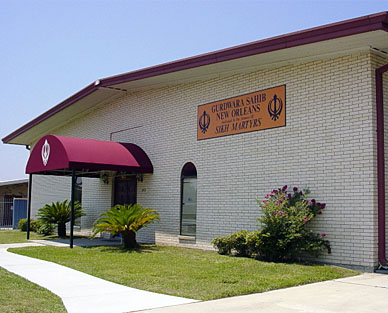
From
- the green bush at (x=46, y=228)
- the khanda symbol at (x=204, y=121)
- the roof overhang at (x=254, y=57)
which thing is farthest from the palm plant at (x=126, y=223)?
the green bush at (x=46, y=228)

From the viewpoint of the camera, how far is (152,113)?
17812 millimetres

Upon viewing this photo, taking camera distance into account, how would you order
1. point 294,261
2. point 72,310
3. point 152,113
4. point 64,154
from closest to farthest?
point 72,310, point 294,261, point 64,154, point 152,113

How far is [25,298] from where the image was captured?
7492 mm

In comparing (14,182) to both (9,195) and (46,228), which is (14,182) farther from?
(46,228)

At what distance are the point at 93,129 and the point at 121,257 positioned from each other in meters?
10.1

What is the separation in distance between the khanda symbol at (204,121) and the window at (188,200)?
126 cm

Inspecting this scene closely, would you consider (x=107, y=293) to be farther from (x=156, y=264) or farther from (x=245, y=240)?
(x=245, y=240)

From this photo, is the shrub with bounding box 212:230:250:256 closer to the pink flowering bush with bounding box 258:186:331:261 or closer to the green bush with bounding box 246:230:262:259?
the green bush with bounding box 246:230:262:259

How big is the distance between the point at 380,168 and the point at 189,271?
187 inches

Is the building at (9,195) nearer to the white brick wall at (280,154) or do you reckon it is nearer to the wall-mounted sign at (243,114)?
the white brick wall at (280,154)

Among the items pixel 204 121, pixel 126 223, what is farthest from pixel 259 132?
pixel 126 223

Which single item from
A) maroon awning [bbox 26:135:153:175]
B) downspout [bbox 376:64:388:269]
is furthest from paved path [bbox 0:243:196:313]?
downspout [bbox 376:64:388:269]

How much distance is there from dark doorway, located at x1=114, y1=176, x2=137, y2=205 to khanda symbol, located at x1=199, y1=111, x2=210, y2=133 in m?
4.40

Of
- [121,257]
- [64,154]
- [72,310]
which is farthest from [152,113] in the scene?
[72,310]
